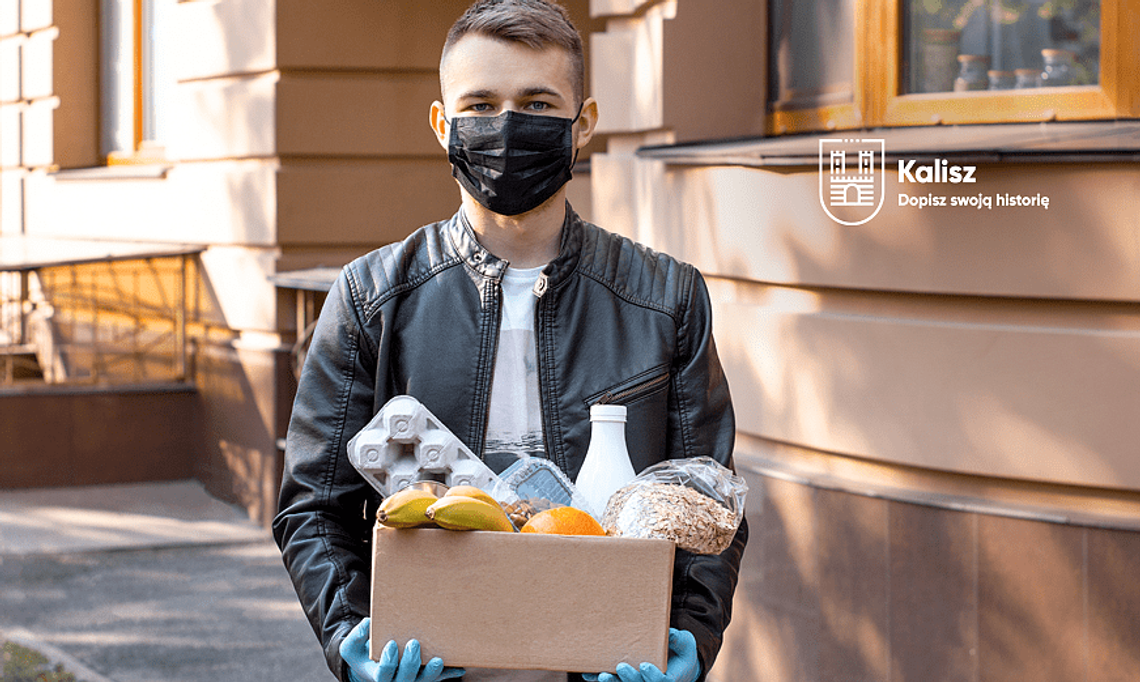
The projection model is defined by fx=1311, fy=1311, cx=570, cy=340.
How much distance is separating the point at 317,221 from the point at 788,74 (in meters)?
3.95

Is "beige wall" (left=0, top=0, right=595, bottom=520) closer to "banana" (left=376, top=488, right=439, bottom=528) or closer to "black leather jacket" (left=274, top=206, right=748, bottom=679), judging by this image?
"black leather jacket" (left=274, top=206, right=748, bottom=679)

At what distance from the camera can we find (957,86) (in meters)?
4.84

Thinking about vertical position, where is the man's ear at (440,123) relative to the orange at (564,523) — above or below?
above

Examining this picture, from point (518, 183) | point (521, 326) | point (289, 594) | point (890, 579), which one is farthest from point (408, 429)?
point (289, 594)

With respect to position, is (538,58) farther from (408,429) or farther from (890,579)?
(890,579)

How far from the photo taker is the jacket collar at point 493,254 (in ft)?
7.30

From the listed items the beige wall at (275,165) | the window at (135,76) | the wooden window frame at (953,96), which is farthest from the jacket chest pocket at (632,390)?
the window at (135,76)

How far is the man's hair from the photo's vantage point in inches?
82.4

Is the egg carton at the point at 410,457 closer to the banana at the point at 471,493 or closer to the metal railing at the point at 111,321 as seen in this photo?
the banana at the point at 471,493

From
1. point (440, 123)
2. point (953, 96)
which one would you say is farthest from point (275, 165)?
point (440, 123)

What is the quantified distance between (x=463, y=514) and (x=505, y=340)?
0.47m

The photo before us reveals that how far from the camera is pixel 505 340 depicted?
87.4 inches

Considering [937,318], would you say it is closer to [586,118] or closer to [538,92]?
[586,118]

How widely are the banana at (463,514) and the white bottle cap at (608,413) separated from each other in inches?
12.0
